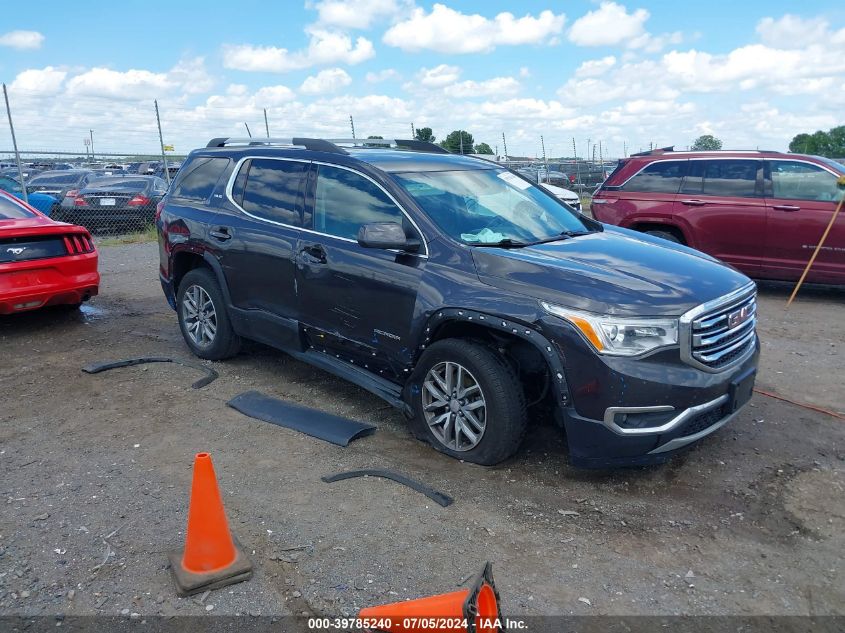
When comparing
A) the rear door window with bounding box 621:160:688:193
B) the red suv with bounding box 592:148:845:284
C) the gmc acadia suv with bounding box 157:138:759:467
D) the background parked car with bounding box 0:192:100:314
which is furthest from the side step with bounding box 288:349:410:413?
the rear door window with bounding box 621:160:688:193

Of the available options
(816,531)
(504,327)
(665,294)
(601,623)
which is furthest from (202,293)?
(816,531)

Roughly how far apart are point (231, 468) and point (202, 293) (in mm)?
2245

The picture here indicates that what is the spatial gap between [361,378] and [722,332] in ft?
7.32

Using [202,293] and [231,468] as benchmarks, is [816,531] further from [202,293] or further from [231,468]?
[202,293]

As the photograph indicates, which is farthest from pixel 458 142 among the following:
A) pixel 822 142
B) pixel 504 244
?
pixel 822 142

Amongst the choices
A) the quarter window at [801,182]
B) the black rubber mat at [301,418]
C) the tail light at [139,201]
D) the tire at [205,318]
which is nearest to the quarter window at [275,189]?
the tire at [205,318]

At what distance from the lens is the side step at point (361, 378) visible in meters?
4.62

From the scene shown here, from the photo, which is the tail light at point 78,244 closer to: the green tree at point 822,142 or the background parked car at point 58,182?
the background parked car at point 58,182

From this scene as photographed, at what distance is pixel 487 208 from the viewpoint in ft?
15.9

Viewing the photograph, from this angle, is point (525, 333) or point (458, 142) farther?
point (458, 142)

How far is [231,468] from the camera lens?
4.27 metres

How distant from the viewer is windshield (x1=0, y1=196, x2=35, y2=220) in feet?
23.9

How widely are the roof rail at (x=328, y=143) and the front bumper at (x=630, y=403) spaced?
241 cm

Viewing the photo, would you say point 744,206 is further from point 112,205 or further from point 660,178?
point 112,205
